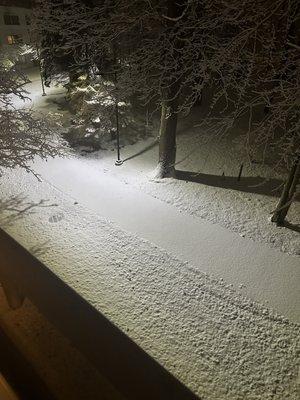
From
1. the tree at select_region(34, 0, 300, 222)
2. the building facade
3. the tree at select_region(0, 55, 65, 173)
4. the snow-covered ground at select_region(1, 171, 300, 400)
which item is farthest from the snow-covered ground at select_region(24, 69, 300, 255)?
the building facade

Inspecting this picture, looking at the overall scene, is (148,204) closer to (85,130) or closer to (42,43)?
(85,130)

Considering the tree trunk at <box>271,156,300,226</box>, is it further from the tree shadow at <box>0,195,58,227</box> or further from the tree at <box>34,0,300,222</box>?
the tree shadow at <box>0,195,58,227</box>

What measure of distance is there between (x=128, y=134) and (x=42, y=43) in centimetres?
597

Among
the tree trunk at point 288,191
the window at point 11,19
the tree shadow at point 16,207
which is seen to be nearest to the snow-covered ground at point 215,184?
the tree trunk at point 288,191

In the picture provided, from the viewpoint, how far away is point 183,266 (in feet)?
23.2

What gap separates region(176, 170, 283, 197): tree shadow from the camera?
33.0 ft

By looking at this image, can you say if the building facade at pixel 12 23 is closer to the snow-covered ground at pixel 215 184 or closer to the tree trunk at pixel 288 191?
the snow-covered ground at pixel 215 184

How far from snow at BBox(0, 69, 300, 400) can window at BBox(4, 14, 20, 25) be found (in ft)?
89.0

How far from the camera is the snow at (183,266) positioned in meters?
5.24

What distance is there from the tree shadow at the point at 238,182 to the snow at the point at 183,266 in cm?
23

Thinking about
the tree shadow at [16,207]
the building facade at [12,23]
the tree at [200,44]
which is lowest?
the tree shadow at [16,207]

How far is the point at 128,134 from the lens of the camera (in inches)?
552

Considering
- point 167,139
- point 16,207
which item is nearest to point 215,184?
point 167,139

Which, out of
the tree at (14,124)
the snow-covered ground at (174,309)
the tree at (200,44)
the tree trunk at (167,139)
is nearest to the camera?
the snow-covered ground at (174,309)
